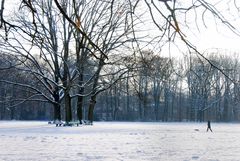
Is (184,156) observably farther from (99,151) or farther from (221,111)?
(221,111)

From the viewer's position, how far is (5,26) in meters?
3.84

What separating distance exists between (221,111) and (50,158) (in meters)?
77.9

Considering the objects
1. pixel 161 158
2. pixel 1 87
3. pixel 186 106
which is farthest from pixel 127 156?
pixel 186 106

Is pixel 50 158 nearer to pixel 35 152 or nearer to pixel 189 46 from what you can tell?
pixel 35 152

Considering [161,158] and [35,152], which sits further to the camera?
[35,152]

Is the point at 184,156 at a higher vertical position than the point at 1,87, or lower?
lower

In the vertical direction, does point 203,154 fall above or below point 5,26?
below

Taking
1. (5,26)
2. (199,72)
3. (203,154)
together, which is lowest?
(203,154)

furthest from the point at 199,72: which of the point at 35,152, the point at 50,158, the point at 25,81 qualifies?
the point at 25,81

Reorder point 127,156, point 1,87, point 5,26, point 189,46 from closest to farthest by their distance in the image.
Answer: point 189,46
point 5,26
point 127,156
point 1,87

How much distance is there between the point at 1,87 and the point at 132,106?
28.6 metres

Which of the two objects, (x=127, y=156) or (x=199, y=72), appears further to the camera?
(x=127, y=156)

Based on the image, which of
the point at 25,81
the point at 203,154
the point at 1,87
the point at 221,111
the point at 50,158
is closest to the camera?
the point at 50,158

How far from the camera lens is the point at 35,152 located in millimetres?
15648
